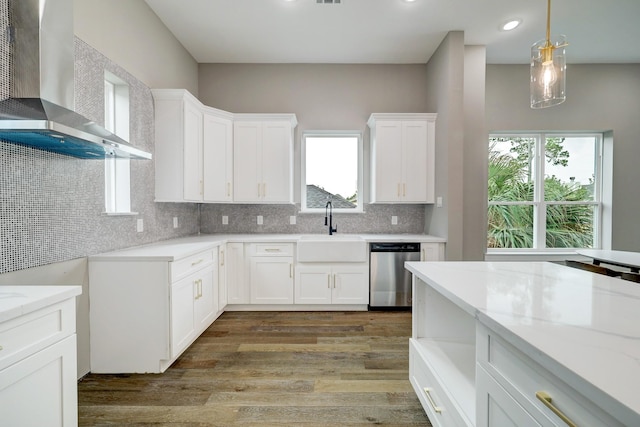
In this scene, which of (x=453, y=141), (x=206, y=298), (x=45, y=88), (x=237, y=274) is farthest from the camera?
A: (x=237, y=274)

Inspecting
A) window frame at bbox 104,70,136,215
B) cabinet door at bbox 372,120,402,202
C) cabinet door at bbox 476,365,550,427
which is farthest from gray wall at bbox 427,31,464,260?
window frame at bbox 104,70,136,215

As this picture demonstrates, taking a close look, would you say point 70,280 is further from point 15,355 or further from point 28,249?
point 15,355

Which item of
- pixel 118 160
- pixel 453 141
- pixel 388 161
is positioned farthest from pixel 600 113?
pixel 118 160

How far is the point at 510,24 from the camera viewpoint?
318 centimetres

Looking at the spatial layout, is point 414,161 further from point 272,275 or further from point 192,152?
point 192,152

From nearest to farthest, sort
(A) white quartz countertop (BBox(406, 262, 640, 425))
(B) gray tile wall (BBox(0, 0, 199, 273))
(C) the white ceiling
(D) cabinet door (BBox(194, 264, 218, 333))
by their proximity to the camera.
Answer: (A) white quartz countertop (BBox(406, 262, 640, 425)), (B) gray tile wall (BBox(0, 0, 199, 273)), (D) cabinet door (BBox(194, 264, 218, 333)), (C) the white ceiling

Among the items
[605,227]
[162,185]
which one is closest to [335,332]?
[162,185]

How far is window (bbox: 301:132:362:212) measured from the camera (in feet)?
13.8

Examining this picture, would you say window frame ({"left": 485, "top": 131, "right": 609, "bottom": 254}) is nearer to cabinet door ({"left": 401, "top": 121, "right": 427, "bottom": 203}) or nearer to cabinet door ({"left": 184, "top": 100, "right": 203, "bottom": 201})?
cabinet door ({"left": 401, "top": 121, "right": 427, "bottom": 203})

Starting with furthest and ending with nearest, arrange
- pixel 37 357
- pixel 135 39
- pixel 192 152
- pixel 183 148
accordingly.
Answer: pixel 192 152 < pixel 183 148 < pixel 135 39 < pixel 37 357

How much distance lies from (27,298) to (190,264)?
1.35m

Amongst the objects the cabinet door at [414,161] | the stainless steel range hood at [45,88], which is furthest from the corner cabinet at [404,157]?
the stainless steel range hood at [45,88]

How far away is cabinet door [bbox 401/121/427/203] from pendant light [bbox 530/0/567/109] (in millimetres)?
1808

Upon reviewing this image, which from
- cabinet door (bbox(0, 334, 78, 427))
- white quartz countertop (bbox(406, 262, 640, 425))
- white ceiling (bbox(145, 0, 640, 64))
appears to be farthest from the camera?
white ceiling (bbox(145, 0, 640, 64))
